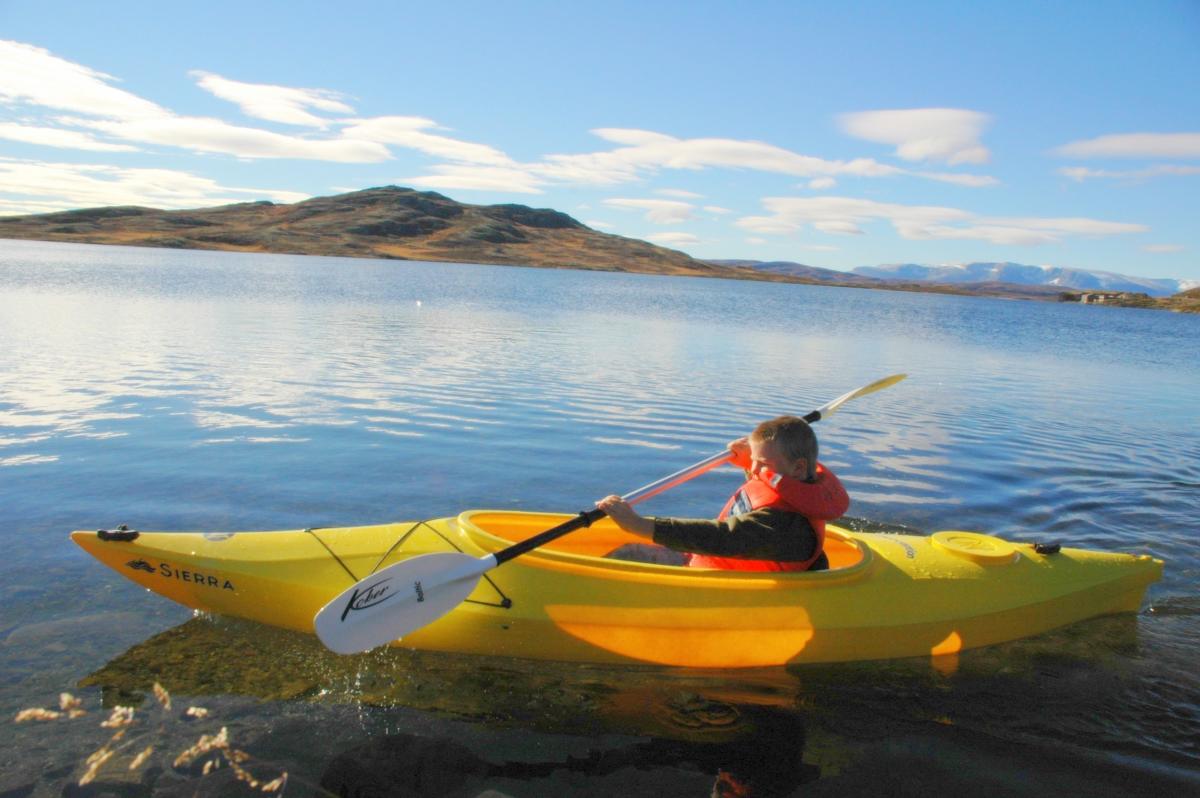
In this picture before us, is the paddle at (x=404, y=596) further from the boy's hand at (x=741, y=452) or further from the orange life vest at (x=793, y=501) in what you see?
the boy's hand at (x=741, y=452)

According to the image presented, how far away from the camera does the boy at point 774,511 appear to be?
4.36 m

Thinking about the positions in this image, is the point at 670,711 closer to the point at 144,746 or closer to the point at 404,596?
the point at 404,596

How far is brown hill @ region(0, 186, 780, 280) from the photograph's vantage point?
97.1 m

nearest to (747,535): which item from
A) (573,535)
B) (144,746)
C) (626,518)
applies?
(626,518)

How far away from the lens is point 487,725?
3.98 m

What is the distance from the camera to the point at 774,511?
455cm

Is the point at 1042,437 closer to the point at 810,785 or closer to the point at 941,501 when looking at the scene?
the point at 941,501

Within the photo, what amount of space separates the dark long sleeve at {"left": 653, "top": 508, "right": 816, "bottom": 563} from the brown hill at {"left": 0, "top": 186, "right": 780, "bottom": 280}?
97.5m

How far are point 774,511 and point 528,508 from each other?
3347 millimetres

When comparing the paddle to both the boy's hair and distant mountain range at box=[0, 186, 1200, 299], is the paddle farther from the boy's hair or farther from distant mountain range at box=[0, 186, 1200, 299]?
distant mountain range at box=[0, 186, 1200, 299]

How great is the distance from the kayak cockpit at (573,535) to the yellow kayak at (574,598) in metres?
0.12

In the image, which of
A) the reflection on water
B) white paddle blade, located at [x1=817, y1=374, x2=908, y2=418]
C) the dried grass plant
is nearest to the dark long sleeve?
the reflection on water

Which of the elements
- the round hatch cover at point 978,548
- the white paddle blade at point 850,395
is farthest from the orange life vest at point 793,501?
the white paddle blade at point 850,395

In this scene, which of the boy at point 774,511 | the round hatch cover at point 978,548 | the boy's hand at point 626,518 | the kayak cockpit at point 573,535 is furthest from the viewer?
the round hatch cover at point 978,548
